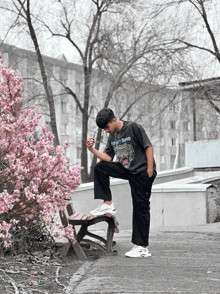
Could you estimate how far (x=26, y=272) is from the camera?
14.9 ft

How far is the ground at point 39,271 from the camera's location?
4.00m

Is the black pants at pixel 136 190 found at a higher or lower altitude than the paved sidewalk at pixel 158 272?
higher

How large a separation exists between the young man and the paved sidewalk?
372 mm

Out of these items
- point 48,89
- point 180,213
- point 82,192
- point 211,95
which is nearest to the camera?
point 180,213

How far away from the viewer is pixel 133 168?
5.05 m

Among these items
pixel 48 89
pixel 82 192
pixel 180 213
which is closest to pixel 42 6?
pixel 48 89

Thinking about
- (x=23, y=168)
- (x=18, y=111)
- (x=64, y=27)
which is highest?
(x=64, y=27)

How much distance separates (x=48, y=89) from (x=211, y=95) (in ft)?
20.0

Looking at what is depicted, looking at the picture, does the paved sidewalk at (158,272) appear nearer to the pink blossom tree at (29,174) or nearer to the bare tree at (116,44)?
the pink blossom tree at (29,174)

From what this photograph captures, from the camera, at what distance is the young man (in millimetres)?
5027

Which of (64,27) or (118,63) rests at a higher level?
(64,27)

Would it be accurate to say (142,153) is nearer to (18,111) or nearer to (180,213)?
(18,111)

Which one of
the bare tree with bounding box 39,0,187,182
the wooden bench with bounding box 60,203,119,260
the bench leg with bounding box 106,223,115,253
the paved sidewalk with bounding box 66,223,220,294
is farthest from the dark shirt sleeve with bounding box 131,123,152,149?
the bare tree with bounding box 39,0,187,182

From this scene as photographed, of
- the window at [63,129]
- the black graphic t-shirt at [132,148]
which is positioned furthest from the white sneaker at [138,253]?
the window at [63,129]
